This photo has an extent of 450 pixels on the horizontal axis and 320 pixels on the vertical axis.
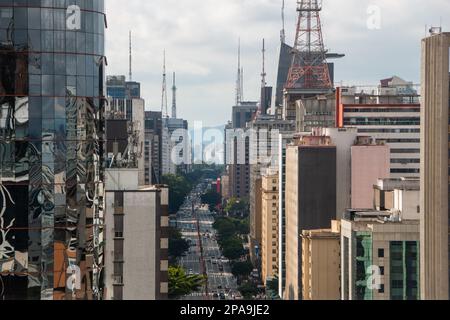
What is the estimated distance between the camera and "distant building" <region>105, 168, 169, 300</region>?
40.3 metres

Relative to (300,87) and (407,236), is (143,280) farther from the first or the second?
(300,87)

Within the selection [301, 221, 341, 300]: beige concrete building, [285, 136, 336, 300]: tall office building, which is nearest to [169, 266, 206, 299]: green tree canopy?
[285, 136, 336, 300]: tall office building

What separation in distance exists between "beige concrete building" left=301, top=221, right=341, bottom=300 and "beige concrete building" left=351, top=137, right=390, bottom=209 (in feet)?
39.8

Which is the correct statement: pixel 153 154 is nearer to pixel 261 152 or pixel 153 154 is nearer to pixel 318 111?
pixel 261 152

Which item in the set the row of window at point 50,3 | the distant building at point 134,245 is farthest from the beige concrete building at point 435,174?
the row of window at point 50,3

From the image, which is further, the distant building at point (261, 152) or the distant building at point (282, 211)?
the distant building at point (261, 152)

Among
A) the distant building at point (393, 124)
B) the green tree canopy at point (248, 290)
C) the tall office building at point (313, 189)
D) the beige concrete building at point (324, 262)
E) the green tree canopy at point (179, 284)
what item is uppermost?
the distant building at point (393, 124)

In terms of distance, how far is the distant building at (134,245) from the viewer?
132 ft

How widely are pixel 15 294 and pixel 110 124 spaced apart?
32.8m

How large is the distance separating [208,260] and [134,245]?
7643 centimetres

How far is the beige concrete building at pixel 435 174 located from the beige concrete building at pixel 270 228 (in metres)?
53.6

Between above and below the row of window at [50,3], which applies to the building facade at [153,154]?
below

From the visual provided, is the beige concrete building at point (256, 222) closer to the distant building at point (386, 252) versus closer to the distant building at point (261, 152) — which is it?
the distant building at point (261, 152)
